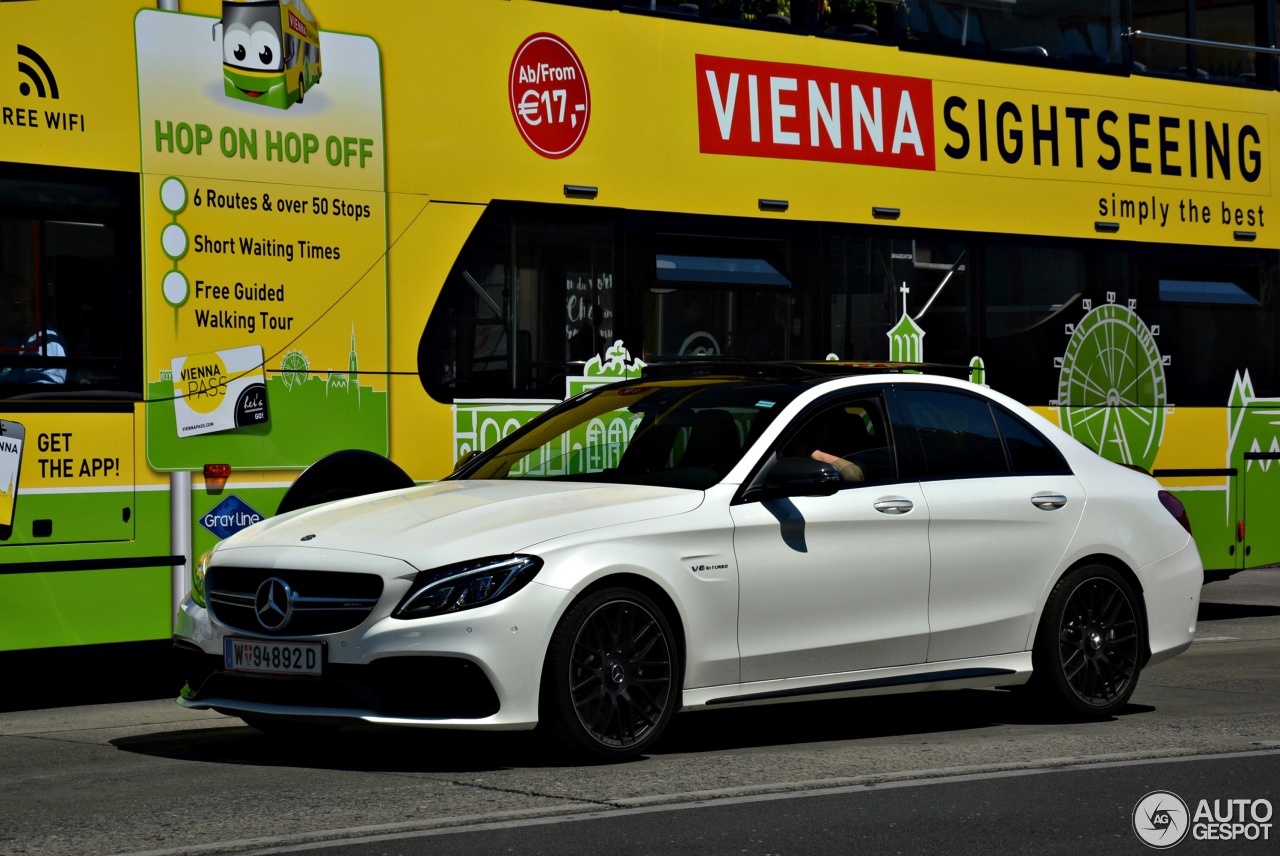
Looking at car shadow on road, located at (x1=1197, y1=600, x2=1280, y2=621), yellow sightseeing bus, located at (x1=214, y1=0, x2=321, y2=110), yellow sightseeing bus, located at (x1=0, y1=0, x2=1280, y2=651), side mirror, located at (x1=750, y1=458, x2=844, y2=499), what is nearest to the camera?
side mirror, located at (x1=750, y1=458, x2=844, y2=499)

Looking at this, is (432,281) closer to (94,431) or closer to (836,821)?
(94,431)

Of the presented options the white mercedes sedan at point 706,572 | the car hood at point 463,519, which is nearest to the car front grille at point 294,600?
the white mercedes sedan at point 706,572

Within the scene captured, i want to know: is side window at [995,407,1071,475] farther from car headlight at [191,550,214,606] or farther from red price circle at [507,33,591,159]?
car headlight at [191,550,214,606]

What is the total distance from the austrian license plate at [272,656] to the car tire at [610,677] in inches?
33.3

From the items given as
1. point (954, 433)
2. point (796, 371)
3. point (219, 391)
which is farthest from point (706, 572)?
point (219, 391)

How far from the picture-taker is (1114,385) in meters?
13.0

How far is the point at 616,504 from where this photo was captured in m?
7.29

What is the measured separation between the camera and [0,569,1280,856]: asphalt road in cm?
584

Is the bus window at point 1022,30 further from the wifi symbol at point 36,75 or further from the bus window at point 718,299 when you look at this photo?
the wifi symbol at point 36,75

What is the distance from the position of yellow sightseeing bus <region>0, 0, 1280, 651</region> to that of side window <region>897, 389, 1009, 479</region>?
2.72m

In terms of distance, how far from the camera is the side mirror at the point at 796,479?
7.59 meters

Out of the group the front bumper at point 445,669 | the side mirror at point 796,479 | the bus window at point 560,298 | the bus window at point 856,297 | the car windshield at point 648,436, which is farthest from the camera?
the bus window at point 856,297

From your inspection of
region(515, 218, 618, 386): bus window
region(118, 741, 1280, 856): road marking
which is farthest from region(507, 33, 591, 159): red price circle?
region(118, 741, 1280, 856): road marking

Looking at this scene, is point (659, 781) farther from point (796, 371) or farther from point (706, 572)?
point (796, 371)
